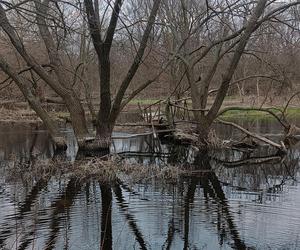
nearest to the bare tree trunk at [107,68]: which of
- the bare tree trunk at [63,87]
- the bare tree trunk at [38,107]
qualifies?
the bare tree trunk at [63,87]

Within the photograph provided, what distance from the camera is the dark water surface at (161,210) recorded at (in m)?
7.58

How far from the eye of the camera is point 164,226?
8273 mm

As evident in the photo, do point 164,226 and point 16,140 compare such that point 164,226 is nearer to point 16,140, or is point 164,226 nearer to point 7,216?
point 7,216

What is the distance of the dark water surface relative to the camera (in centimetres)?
758

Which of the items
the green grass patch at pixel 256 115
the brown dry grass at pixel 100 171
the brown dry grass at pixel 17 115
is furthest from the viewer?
the green grass patch at pixel 256 115

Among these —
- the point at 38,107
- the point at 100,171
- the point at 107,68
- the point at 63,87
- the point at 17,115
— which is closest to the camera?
the point at 100,171

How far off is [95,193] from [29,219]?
7.45 feet

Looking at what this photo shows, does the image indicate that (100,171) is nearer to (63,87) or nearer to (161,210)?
(161,210)

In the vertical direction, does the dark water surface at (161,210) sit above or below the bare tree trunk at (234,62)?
below

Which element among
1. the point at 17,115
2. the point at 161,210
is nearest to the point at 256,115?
the point at 17,115

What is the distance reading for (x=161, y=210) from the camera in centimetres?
922

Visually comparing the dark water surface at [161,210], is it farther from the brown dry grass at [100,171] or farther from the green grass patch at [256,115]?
the green grass patch at [256,115]

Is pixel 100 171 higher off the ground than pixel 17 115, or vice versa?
pixel 17 115

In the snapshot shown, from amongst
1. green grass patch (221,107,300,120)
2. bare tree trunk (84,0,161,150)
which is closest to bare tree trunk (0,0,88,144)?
bare tree trunk (84,0,161,150)
